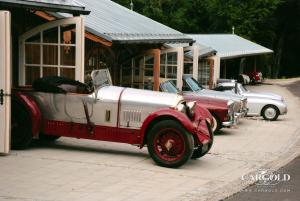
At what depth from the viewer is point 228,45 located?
139ft

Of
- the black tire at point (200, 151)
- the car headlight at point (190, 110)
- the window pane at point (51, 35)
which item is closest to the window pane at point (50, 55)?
the window pane at point (51, 35)

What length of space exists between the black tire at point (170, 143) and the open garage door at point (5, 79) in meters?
2.64

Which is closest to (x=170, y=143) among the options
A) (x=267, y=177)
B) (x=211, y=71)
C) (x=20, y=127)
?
(x=267, y=177)

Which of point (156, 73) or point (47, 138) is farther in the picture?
point (156, 73)

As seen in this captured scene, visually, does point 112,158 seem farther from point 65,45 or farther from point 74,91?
point 65,45

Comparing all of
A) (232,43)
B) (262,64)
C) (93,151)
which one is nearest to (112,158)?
(93,151)

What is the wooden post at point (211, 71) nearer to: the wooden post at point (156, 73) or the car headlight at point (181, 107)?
the wooden post at point (156, 73)

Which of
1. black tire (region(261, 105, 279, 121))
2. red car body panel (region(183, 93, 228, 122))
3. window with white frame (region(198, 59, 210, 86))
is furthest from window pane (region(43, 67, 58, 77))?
window with white frame (region(198, 59, 210, 86))

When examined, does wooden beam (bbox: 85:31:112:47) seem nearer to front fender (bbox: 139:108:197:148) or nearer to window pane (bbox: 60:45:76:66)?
window pane (bbox: 60:45:76:66)

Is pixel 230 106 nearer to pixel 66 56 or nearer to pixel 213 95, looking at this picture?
pixel 213 95

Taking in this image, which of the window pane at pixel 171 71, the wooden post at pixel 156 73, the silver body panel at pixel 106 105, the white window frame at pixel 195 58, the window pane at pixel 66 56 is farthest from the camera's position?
the white window frame at pixel 195 58

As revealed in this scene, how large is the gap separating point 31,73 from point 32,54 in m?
0.46

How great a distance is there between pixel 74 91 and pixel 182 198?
13.6 feet

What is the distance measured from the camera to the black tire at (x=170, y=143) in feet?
34.1
